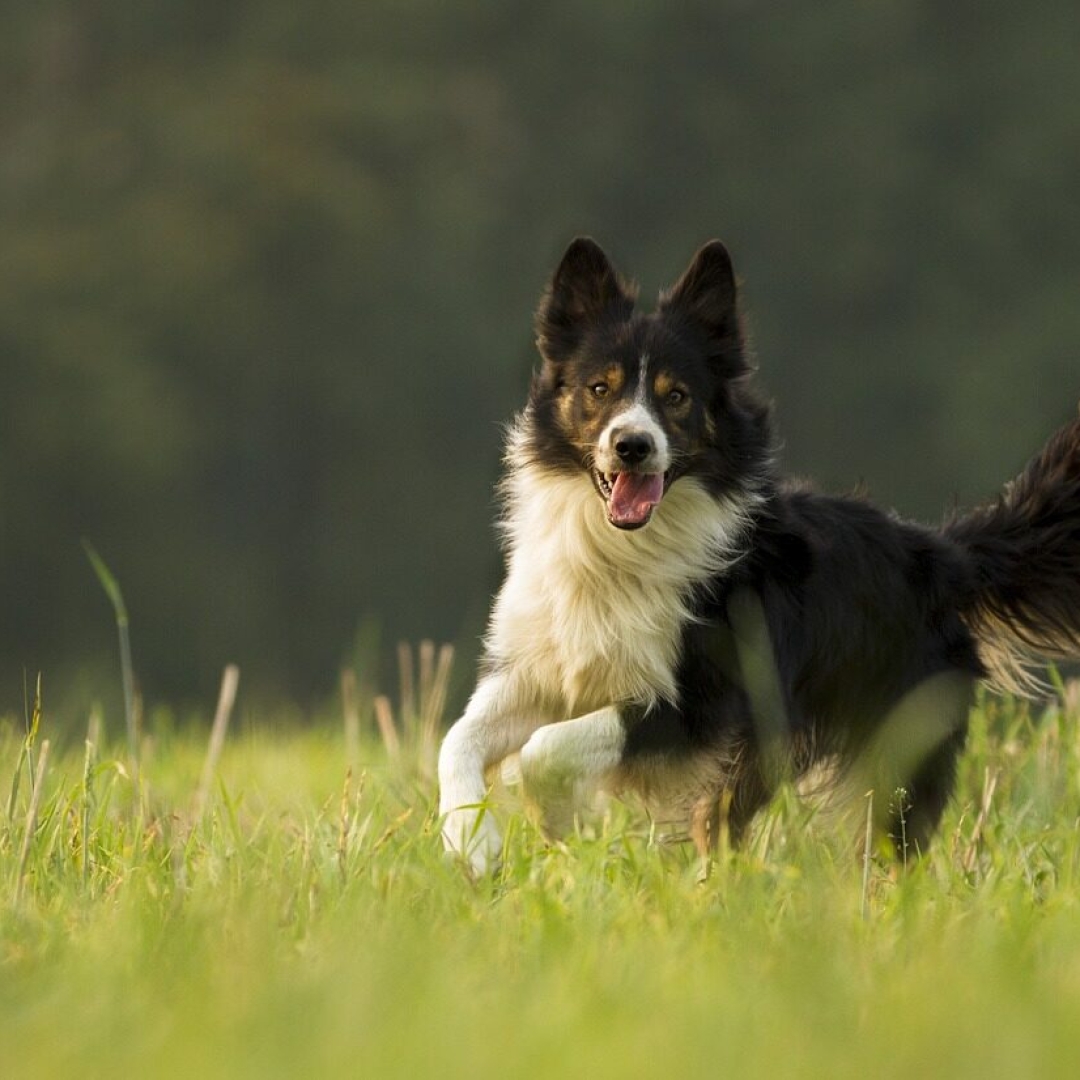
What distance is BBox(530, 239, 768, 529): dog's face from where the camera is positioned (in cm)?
532

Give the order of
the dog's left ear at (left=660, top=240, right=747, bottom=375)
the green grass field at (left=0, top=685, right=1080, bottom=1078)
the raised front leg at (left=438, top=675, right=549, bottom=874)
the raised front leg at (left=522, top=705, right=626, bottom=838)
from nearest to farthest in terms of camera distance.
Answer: the green grass field at (left=0, top=685, right=1080, bottom=1078)
the raised front leg at (left=438, top=675, right=549, bottom=874)
the raised front leg at (left=522, top=705, right=626, bottom=838)
the dog's left ear at (left=660, top=240, right=747, bottom=375)

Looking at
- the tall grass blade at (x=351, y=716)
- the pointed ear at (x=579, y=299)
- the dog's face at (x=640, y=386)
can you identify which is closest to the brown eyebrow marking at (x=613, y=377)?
the dog's face at (x=640, y=386)

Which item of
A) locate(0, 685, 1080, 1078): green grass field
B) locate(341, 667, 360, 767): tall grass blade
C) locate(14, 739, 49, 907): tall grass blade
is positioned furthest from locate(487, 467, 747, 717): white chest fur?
locate(341, 667, 360, 767): tall grass blade

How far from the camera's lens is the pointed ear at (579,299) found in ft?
18.5

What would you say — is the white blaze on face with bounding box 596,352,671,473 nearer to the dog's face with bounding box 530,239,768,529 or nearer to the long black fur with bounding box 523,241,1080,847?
the dog's face with bounding box 530,239,768,529

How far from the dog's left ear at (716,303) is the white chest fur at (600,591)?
40 cm

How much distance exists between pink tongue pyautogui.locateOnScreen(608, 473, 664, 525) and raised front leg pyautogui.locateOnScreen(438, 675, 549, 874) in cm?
51

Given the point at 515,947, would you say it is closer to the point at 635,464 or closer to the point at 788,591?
the point at 635,464

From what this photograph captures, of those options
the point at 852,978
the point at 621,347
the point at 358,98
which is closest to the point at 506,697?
the point at 621,347

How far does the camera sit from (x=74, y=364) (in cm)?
2720

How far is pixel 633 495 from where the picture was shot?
534 centimetres

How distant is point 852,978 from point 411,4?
1193 inches

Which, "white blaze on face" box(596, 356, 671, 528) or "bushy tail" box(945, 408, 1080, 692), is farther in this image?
"bushy tail" box(945, 408, 1080, 692)

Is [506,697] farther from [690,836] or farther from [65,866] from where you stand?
[65,866]
